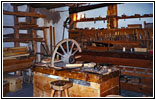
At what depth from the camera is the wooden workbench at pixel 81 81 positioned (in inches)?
118

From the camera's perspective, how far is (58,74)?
3.47 m

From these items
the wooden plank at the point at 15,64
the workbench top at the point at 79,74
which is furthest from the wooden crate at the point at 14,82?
the workbench top at the point at 79,74

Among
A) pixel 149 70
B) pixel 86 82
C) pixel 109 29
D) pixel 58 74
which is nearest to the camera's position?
pixel 86 82

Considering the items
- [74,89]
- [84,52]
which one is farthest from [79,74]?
[84,52]

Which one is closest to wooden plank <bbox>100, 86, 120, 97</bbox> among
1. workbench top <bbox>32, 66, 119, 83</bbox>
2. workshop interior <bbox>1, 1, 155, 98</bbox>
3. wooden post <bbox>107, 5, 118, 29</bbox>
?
workshop interior <bbox>1, 1, 155, 98</bbox>

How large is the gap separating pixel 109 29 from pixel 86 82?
A: 10.5 ft

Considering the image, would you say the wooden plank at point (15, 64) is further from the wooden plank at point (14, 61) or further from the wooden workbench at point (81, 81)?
the wooden workbench at point (81, 81)

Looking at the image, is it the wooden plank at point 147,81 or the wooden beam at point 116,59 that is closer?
the wooden beam at point 116,59

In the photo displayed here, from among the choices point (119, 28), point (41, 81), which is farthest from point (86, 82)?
point (119, 28)

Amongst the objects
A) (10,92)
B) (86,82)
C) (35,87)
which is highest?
(86,82)

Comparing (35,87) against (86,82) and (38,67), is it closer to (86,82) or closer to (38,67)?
(38,67)

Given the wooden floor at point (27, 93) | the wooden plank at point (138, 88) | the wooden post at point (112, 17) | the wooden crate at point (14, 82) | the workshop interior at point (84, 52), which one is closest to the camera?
the workshop interior at point (84, 52)

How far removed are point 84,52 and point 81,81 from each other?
2559mm

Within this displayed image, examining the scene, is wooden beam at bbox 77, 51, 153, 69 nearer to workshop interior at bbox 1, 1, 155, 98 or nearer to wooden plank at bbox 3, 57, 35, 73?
workshop interior at bbox 1, 1, 155, 98
